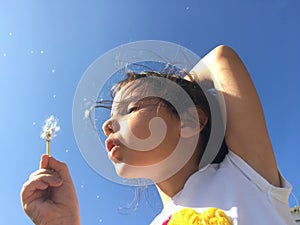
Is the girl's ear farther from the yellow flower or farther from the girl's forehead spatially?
the yellow flower

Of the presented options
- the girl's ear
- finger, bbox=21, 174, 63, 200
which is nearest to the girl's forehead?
the girl's ear

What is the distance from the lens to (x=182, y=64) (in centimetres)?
179

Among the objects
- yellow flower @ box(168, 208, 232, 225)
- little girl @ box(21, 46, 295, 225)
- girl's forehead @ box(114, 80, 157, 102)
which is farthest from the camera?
girl's forehead @ box(114, 80, 157, 102)

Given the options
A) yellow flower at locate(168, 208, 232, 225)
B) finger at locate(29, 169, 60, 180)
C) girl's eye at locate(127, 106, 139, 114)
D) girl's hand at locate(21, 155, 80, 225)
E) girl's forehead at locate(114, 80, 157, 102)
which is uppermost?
girl's forehead at locate(114, 80, 157, 102)

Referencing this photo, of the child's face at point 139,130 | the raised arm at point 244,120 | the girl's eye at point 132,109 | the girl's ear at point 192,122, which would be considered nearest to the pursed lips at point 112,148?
the child's face at point 139,130

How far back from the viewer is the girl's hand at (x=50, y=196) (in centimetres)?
146

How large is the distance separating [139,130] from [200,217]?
368mm

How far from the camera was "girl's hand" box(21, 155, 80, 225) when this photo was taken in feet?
4.77

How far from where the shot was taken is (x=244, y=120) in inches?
53.4

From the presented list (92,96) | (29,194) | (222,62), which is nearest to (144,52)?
(92,96)

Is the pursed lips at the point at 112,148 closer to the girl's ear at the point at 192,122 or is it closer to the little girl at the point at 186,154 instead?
the little girl at the point at 186,154

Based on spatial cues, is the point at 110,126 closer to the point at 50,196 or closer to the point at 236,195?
the point at 50,196

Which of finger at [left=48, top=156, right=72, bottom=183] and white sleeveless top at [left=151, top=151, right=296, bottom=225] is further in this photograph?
finger at [left=48, top=156, right=72, bottom=183]

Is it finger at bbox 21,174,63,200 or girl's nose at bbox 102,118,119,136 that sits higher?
girl's nose at bbox 102,118,119,136
